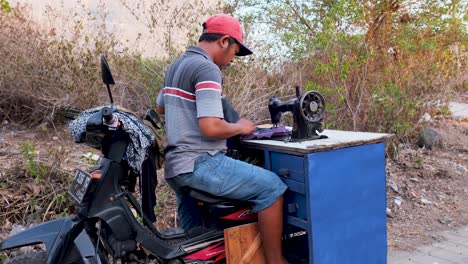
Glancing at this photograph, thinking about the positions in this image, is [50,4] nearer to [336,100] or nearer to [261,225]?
[336,100]

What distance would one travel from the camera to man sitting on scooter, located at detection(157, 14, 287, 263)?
2.58 m

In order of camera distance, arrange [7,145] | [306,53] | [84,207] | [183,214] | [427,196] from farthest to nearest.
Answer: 1. [306,53]
2. [427,196]
3. [7,145]
4. [183,214]
5. [84,207]

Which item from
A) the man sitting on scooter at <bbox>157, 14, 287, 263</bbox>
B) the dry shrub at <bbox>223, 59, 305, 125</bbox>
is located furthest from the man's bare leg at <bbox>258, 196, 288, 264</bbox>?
the dry shrub at <bbox>223, 59, 305, 125</bbox>

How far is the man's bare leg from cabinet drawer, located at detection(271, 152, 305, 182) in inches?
6.1

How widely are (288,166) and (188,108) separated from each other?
0.70 meters

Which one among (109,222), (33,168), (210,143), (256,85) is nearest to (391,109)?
(256,85)

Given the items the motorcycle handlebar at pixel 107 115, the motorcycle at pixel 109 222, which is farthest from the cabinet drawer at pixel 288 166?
the motorcycle handlebar at pixel 107 115

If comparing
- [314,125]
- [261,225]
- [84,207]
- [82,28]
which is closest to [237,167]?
[261,225]

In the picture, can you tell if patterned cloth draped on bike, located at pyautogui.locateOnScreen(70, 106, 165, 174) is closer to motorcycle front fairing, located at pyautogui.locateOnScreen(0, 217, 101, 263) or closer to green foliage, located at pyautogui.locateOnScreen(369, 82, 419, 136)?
motorcycle front fairing, located at pyautogui.locateOnScreen(0, 217, 101, 263)

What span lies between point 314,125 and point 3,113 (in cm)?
474

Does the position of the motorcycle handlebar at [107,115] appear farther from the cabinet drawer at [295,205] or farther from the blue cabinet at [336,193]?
the cabinet drawer at [295,205]

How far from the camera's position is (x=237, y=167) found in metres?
2.67

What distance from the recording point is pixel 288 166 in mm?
2709

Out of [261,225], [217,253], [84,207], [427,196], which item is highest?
[84,207]
